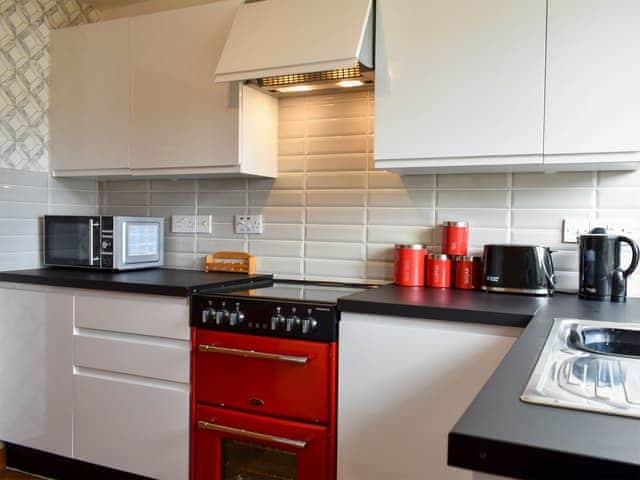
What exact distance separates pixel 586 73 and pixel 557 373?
1.20 metres

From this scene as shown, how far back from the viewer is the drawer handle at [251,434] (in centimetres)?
186

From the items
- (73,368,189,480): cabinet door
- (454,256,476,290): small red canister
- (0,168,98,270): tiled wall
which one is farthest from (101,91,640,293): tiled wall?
(73,368,189,480): cabinet door

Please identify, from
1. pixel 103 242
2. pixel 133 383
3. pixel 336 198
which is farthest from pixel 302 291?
pixel 103 242

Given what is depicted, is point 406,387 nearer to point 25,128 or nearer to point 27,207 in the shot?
point 27,207

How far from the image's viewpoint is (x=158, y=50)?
97.9 inches

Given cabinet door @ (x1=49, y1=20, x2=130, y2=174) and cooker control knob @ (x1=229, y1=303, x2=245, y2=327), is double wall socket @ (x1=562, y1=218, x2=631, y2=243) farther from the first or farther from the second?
cabinet door @ (x1=49, y1=20, x2=130, y2=174)

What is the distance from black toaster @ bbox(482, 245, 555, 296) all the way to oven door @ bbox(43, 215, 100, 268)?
1745 mm

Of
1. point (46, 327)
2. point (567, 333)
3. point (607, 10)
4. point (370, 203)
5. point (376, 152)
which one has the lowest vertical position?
point (46, 327)

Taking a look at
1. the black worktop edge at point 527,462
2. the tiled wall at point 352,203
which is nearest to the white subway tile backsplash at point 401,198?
the tiled wall at point 352,203

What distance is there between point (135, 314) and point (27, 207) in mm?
955

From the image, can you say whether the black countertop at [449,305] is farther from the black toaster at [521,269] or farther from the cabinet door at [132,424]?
the cabinet door at [132,424]

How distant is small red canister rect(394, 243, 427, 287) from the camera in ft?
7.26

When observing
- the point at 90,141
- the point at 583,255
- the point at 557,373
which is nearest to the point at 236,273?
the point at 90,141

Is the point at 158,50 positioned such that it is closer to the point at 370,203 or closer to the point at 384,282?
the point at 370,203
